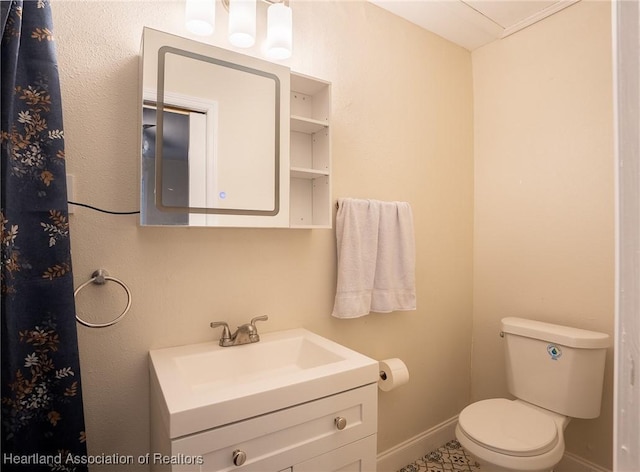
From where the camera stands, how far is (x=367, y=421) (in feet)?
3.68

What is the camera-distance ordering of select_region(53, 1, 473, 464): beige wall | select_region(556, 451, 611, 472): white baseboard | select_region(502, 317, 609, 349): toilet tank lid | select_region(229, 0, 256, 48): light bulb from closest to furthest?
A: select_region(53, 1, 473, 464): beige wall, select_region(229, 0, 256, 48): light bulb, select_region(502, 317, 609, 349): toilet tank lid, select_region(556, 451, 611, 472): white baseboard

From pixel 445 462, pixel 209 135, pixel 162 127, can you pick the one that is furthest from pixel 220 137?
pixel 445 462

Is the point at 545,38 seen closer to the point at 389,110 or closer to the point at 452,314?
the point at 389,110

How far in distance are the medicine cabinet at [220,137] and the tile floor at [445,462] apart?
1.44 meters

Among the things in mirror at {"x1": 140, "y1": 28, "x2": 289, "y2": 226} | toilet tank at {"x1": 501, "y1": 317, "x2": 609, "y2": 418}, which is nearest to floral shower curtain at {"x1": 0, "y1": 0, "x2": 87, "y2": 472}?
mirror at {"x1": 140, "y1": 28, "x2": 289, "y2": 226}

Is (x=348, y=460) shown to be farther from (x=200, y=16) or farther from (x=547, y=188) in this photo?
(x=547, y=188)

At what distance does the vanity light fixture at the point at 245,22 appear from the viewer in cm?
121

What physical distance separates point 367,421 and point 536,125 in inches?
70.9

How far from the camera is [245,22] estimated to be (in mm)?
1260

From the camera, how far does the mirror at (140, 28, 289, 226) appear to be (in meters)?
1.16

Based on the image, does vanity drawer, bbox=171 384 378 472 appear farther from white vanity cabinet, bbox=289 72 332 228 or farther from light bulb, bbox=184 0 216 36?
light bulb, bbox=184 0 216 36

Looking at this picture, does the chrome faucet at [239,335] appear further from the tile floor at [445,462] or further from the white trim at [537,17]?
the white trim at [537,17]

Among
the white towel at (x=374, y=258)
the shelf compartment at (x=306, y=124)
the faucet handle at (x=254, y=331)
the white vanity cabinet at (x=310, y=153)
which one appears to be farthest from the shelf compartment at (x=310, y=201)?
the faucet handle at (x=254, y=331)

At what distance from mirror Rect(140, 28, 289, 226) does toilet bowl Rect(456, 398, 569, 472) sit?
1.20 m
